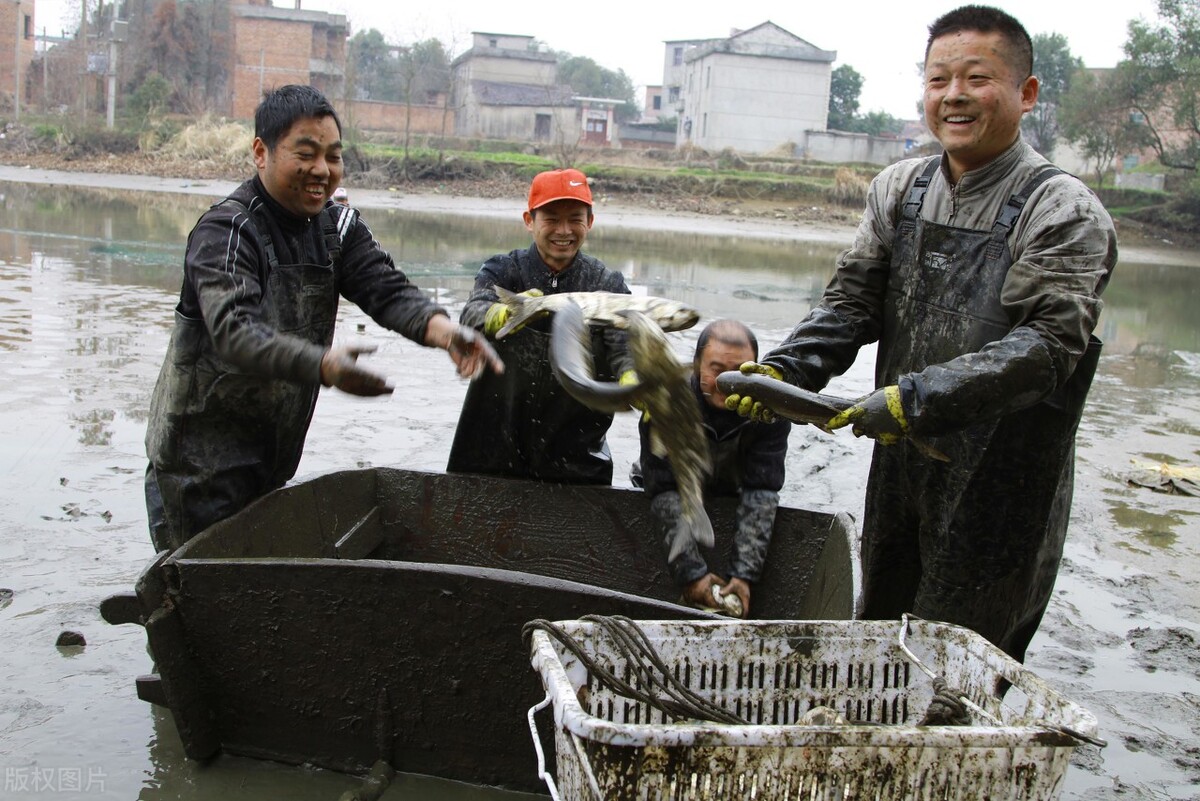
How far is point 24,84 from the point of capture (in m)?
54.8

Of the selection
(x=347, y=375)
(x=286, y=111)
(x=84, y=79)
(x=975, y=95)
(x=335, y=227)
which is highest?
(x=84, y=79)

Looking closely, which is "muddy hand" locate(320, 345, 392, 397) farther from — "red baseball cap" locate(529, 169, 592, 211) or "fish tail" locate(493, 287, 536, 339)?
"red baseball cap" locate(529, 169, 592, 211)

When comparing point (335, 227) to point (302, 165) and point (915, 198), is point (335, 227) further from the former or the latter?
point (915, 198)

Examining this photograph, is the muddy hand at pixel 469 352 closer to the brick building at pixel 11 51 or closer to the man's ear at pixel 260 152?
the man's ear at pixel 260 152

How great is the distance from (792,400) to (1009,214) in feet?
2.70

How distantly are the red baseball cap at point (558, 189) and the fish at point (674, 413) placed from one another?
88 cm

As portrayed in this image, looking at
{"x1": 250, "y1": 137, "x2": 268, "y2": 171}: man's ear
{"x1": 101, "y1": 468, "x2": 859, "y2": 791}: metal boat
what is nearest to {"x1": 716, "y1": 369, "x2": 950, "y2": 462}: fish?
{"x1": 101, "y1": 468, "x2": 859, "y2": 791}: metal boat

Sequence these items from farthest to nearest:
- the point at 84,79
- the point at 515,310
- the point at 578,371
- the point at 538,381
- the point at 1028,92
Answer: the point at 84,79
the point at 538,381
the point at 515,310
the point at 578,371
the point at 1028,92

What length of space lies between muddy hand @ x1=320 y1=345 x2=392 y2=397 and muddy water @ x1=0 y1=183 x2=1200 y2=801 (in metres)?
1.21

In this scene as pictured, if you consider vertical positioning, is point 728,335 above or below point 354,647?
above

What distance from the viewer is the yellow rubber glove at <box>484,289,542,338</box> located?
434 cm

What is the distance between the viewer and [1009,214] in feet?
10.6

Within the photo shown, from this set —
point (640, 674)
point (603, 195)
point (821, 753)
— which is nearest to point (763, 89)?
point (603, 195)

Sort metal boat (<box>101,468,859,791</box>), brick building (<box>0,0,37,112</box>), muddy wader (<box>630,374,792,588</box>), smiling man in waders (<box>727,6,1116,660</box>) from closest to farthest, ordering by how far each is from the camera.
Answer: smiling man in waders (<box>727,6,1116,660</box>), metal boat (<box>101,468,859,791</box>), muddy wader (<box>630,374,792,588</box>), brick building (<box>0,0,37,112</box>)
